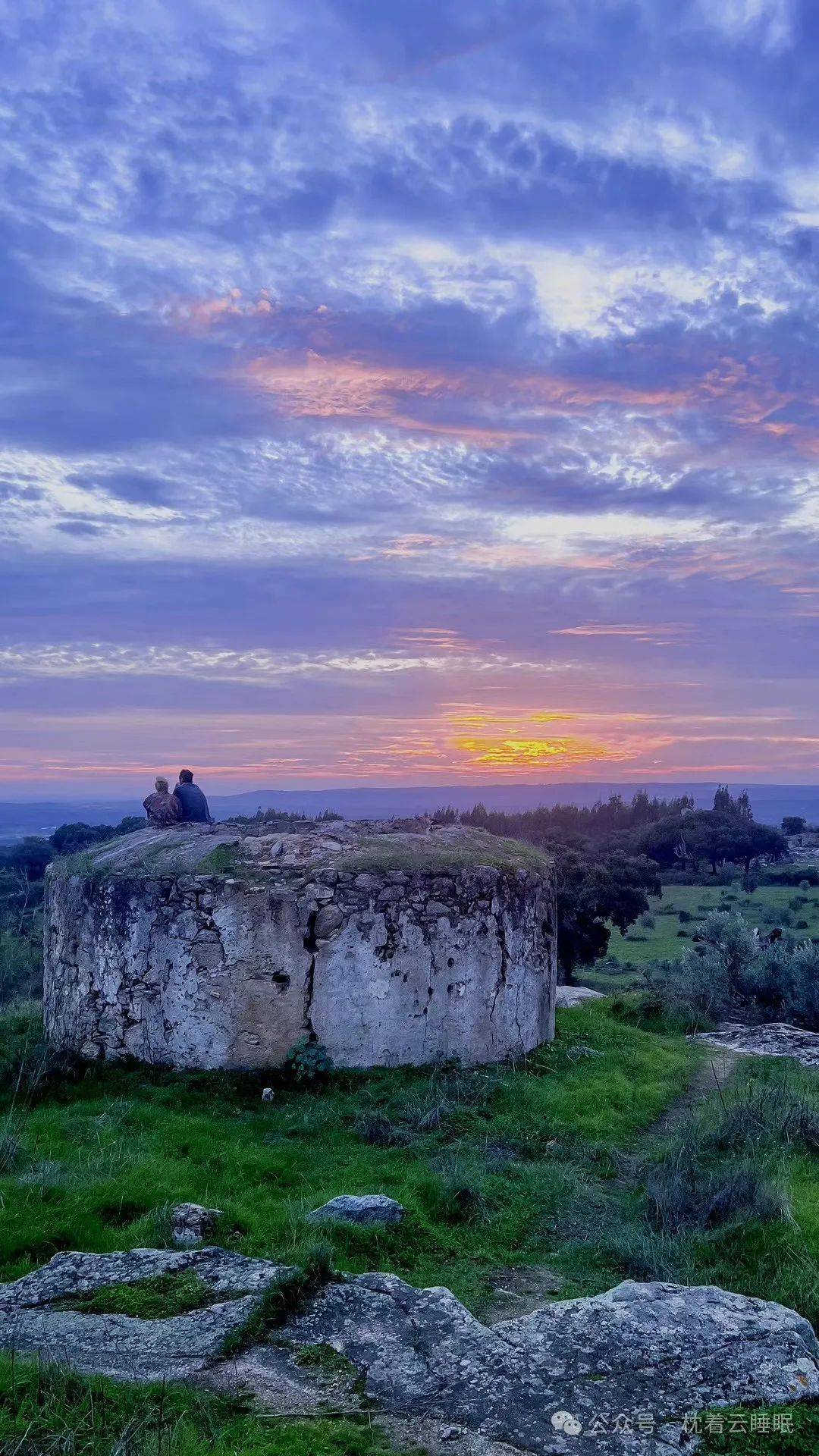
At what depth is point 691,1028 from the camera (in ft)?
47.4

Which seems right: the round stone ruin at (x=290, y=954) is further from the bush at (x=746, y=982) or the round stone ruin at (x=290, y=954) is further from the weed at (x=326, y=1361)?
the bush at (x=746, y=982)

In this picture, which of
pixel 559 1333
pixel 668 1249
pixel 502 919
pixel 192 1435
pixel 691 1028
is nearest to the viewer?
pixel 192 1435

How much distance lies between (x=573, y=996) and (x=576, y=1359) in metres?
11.5

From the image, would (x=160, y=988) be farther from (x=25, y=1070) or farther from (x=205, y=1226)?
(x=205, y=1226)

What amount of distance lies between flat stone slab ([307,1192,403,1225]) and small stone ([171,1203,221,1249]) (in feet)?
1.99

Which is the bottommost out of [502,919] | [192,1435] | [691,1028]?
[691,1028]

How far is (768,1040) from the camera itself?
44.3 ft

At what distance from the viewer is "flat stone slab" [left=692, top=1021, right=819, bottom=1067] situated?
494 inches

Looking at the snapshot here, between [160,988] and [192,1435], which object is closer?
[192,1435]

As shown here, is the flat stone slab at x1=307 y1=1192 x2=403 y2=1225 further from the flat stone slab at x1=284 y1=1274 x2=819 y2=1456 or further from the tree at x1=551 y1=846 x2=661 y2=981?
the tree at x1=551 y1=846 x2=661 y2=981

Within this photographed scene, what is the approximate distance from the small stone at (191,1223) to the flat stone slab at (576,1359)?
4.22ft

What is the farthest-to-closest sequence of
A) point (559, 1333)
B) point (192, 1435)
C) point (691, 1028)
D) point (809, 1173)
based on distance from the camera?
point (691, 1028) → point (809, 1173) → point (559, 1333) → point (192, 1435)

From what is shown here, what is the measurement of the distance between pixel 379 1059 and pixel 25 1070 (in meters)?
3.40

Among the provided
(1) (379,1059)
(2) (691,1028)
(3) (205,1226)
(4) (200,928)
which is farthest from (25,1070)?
(2) (691,1028)
